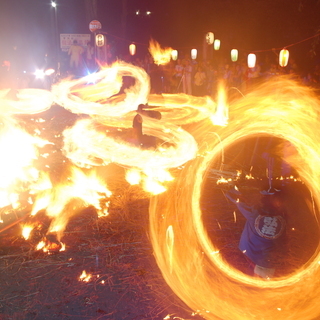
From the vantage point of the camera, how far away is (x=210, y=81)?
1753cm

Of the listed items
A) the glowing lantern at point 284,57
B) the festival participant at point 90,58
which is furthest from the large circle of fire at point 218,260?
the festival participant at point 90,58

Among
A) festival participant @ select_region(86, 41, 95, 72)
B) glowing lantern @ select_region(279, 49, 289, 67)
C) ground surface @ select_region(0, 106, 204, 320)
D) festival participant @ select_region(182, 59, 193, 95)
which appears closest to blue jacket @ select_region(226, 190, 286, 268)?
ground surface @ select_region(0, 106, 204, 320)

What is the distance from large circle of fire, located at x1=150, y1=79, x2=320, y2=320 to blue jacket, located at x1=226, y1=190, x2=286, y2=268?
0.42 meters

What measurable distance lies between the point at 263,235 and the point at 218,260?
45.6 inches

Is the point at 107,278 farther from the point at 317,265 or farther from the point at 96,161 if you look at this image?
the point at 96,161

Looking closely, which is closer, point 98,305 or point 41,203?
point 98,305

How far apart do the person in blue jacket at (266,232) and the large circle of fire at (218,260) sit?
33 centimetres

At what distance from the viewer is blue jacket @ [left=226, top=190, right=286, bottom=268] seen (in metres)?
4.22

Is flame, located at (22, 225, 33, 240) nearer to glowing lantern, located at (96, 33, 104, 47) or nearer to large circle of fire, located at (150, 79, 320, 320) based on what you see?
large circle of fire, located at (150, 79, 320, 320)

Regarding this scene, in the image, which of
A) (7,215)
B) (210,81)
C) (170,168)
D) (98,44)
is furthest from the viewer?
(98,44)

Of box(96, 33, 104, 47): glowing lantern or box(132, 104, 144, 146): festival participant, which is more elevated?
box(96, 33, 104, 47): glowing lantern

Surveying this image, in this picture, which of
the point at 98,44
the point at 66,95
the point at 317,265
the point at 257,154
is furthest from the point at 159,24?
the point at 317,265

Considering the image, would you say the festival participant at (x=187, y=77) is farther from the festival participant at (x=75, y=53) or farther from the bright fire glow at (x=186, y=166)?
the festival participant at (x=75, y=53)

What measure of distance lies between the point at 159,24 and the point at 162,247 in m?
27.2
